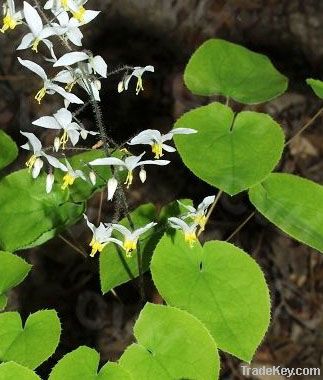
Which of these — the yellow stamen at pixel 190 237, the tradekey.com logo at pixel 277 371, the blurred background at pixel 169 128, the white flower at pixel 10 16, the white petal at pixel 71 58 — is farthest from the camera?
the blurred background at pixel 169 128

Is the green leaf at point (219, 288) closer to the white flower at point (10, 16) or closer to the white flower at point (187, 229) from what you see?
the white flower at point (187, 229)

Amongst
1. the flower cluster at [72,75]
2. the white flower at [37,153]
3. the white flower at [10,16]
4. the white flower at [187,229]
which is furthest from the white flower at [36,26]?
the white flower at [187,229]

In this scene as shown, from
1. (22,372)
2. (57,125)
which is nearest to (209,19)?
(57,125)

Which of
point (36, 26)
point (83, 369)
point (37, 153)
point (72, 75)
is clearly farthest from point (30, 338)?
point (36, 26)

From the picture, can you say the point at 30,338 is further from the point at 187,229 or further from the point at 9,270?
the point at 187,229

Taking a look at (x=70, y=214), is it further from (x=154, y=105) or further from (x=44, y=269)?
(x=154, y=105)

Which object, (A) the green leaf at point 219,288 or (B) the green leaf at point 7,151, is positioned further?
(B) the green leaf at point 7,151

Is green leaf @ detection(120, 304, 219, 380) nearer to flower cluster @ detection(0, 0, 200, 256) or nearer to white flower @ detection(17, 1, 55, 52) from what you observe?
flower cluster @ detection(0, 0, 200, 256)
